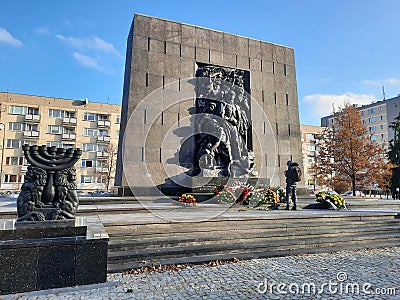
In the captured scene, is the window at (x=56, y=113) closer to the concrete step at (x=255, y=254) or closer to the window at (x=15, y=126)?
the window at (x=15, y=126)

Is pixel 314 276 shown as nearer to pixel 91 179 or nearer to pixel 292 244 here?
pixel 292 244

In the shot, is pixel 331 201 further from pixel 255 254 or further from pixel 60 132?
pixel 60 132

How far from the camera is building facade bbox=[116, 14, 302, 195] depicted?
42.0ft

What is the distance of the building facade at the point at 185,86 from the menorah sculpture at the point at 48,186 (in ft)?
23.4

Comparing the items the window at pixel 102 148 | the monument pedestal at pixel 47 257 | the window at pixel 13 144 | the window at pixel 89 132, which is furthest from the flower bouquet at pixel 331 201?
the window at pixel 13 144

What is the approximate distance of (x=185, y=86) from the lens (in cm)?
1392

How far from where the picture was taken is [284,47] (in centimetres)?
1711

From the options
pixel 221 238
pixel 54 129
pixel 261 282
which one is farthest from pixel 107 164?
pixel 261 282

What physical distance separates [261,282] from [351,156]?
65.0 feet

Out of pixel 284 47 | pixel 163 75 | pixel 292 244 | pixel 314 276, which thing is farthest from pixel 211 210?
pixel 284 47

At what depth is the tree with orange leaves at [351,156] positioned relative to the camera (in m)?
20.6

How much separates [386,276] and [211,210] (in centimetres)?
536

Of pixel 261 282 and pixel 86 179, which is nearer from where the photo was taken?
pixel 261 282

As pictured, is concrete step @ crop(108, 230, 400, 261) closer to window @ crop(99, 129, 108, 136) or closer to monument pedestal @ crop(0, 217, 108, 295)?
monument pedestal @ crop(0, 217, 108, 295)
